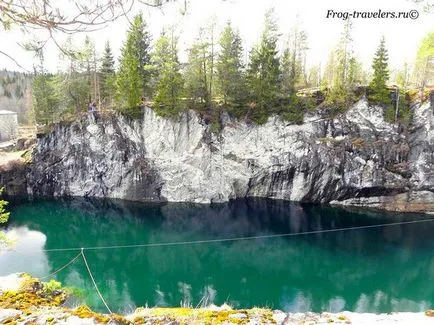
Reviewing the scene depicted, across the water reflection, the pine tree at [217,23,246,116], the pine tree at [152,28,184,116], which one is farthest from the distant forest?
the pine tree at [217,23,246,116]

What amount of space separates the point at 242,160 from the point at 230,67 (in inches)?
359

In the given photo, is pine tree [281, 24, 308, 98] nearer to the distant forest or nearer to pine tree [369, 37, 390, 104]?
pine tree [369, 37, 390, 104]

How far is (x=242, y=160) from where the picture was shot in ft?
111

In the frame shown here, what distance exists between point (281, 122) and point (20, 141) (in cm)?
3327

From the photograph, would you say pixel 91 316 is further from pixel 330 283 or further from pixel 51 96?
pixel 51 96

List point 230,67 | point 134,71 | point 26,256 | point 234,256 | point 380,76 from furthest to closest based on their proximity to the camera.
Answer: point 134,71
point 230,67
point 380,76
point 234,256
point 26,256

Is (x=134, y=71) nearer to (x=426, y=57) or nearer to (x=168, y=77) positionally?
(x=168, y=77)

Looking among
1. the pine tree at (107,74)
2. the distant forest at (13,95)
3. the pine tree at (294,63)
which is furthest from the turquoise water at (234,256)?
the distant forest at (13,95)

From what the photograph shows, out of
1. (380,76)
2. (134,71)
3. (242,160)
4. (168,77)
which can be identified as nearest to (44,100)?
(134,71)

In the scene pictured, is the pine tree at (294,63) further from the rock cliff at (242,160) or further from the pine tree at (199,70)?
the pine tree at (199,70)

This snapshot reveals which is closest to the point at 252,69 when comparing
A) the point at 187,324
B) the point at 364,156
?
the point at 364,156

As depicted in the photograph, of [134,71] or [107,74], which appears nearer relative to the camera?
[134,71]

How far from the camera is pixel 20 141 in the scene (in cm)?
4316

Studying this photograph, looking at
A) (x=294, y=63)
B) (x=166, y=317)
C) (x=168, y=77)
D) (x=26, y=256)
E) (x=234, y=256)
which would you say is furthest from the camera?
(x=294, y=63)
